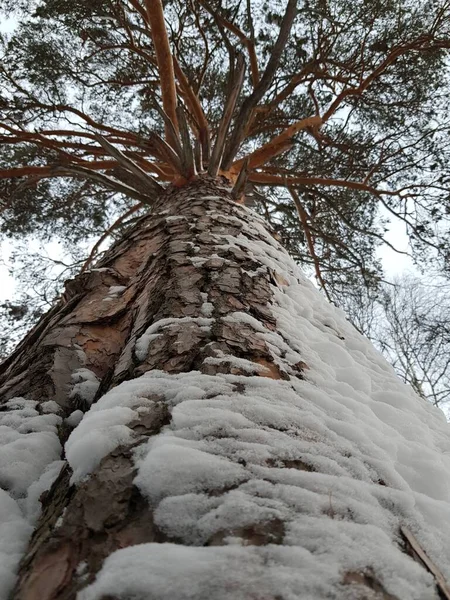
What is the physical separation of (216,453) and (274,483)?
0.27 feet

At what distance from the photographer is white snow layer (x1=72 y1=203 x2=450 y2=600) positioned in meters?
0.36

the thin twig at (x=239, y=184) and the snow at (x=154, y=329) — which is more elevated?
the thin twig at (x=239, y=184)

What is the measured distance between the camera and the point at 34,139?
3746 mm

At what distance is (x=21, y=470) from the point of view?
26.4 inches

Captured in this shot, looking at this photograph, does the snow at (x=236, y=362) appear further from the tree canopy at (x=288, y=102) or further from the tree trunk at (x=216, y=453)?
the tree canopy at (x=288, y=102)

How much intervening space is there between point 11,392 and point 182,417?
53 centimetres

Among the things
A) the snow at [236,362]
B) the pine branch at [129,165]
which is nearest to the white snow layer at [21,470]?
the snow at [236,362]

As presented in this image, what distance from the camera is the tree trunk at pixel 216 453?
372 mm

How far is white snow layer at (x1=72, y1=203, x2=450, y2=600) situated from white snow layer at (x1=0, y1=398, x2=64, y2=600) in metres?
0.13

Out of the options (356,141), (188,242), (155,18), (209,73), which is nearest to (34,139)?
(155,18)

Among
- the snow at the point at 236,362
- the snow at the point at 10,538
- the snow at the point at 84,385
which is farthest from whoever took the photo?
the snow at the point at 84,385

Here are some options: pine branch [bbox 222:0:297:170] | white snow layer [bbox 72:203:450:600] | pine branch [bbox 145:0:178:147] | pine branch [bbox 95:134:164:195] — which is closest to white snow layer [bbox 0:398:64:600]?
white snow layer [bbox 72:203:450:600]

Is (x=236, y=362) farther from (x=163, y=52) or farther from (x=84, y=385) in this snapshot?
(x=163, y=52)

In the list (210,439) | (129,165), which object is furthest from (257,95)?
(210,439)
